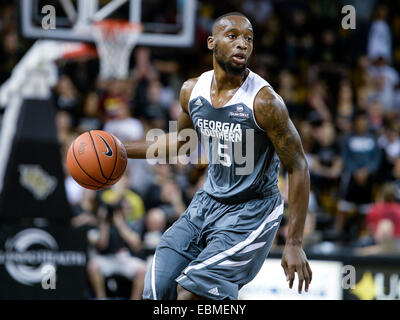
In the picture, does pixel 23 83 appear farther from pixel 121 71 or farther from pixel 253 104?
pixel 253 104

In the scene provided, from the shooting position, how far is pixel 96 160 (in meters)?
4.62

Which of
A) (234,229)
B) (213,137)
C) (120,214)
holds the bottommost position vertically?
(120,214)

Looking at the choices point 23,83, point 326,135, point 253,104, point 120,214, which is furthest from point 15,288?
point 326,135

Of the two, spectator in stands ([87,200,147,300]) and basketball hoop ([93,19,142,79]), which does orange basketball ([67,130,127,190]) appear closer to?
spectator in stands ([87,200,147,300])

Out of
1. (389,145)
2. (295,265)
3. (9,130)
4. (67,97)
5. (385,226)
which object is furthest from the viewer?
(389,145)

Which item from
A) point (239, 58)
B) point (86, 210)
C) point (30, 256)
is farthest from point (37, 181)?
point (239, 58)

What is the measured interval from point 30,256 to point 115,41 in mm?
3279

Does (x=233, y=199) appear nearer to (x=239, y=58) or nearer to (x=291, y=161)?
(x=291, y=161)

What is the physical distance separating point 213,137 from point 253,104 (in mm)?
366

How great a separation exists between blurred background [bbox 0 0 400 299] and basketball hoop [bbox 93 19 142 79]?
19.0 inches

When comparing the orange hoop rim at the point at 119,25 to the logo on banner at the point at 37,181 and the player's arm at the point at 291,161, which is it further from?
the player's arm at the point at 291,161
